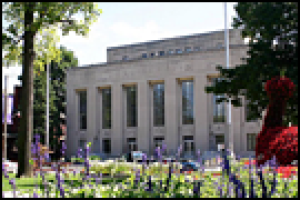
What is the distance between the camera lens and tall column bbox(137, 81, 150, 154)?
169 feet

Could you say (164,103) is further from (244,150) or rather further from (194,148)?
(244,150)

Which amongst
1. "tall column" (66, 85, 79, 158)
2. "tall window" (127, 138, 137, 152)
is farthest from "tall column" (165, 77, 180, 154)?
"tall column" (66, 85, 79, 158)

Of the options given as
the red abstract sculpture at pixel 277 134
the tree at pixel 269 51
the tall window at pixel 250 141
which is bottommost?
the tall window at pixel 250 141

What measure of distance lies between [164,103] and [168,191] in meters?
43.9

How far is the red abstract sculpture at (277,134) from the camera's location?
12.6 meters

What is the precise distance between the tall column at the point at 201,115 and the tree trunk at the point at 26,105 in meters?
32.5

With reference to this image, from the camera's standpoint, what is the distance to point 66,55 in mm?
61750

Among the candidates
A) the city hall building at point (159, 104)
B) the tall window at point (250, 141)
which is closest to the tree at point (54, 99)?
the city hall building at point (159, 104)

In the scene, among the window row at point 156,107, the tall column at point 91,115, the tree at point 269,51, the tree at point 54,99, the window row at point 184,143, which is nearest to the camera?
the tree at point 269,51

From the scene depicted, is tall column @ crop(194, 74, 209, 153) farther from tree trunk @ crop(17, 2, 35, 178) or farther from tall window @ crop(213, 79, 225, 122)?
tree trunk @ crop(17, 2, 35, 178)

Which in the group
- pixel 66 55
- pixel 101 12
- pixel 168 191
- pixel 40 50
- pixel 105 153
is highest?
pixel 66 55

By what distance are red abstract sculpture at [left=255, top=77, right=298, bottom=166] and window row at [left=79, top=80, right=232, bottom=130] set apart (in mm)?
32080

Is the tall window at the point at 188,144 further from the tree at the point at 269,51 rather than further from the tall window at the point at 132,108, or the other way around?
the tree at the point at 269,51

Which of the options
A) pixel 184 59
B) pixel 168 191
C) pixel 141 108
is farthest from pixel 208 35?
pixel 168 191
